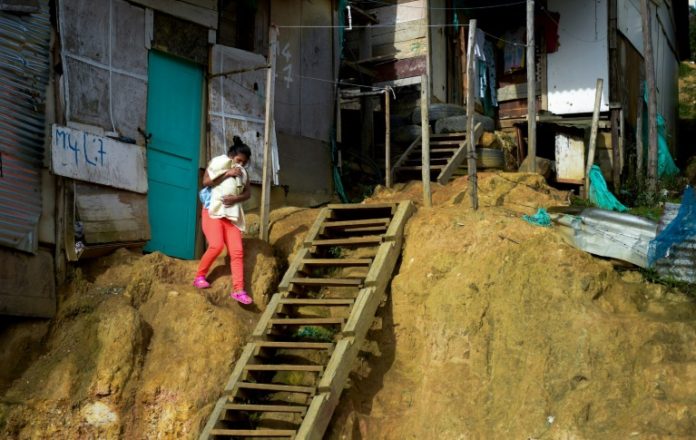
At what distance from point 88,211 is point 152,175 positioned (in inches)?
57.0

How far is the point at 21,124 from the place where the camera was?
7.99 metres

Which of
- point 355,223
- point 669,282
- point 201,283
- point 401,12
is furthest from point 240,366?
point 401,12

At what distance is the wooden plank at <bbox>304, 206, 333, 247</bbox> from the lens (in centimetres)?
923

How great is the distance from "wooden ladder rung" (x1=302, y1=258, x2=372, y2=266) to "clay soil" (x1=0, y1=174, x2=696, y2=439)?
0.44 metres

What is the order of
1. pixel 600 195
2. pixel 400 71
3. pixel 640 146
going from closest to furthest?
pixel 600 195, pixel 640 146, pixel 400 71

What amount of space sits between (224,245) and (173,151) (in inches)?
91.5

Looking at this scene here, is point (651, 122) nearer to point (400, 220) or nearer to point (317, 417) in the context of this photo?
point (400, 220)

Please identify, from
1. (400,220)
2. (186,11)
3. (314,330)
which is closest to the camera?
(314,330)

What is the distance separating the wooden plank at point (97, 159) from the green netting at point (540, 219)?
16.4ft

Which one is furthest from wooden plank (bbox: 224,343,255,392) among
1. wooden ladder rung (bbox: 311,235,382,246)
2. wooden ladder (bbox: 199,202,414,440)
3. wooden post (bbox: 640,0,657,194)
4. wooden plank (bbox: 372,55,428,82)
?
wooden plank (bbox: 372,55,428,82)

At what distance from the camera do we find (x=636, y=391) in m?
6.83

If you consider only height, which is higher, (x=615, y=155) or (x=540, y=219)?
(x=615, y=155)

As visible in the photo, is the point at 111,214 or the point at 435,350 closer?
the point at 435,350

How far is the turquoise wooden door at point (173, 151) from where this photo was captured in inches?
389
